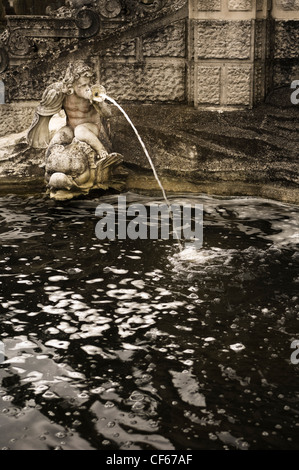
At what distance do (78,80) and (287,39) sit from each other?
3.47 m

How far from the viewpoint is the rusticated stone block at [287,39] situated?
1143 cm

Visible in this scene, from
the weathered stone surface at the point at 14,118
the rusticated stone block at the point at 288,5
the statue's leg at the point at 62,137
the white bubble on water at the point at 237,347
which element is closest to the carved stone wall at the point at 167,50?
the rusticated stone block at the point at 288,5

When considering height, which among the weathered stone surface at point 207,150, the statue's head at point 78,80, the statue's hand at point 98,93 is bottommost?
the weathered stone surface at point 207,150

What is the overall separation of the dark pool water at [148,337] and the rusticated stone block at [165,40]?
11.5 feet

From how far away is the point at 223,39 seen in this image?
36.7 feet

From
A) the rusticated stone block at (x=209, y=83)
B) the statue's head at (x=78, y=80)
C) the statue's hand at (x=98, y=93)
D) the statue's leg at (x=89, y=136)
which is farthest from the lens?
the rusticated stone block at (x=209, y=83)

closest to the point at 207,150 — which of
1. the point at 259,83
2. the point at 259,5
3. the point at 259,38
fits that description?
the point at 259,83

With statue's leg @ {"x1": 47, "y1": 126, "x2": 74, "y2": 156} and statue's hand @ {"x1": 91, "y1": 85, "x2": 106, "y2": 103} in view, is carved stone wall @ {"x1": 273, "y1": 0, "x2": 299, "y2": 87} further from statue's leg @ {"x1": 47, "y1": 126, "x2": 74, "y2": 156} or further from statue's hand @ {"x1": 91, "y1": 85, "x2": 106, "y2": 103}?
statue's leg @ {"x1": 47, "y1": 126, "x2": 74, "y2": 156}

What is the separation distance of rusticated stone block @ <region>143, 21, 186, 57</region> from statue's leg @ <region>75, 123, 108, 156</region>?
210 cm

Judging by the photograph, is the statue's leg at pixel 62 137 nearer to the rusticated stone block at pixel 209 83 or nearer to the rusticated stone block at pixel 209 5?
the rusticated stone block at pixel 209 83

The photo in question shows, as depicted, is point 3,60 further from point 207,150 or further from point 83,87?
point 207,150

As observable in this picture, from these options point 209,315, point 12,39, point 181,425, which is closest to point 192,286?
point 209,315

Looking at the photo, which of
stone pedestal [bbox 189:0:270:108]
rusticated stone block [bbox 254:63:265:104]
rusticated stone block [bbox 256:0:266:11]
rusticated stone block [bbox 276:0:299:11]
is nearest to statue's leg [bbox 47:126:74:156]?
stone pedestal [bbox 189:0:270:108]
